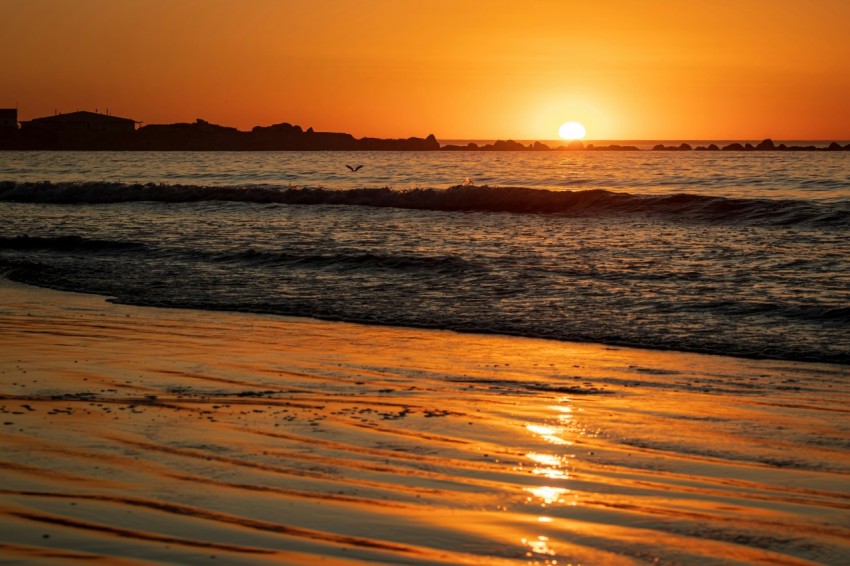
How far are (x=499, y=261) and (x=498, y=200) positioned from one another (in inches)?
514

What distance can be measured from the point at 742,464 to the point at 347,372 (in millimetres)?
3338

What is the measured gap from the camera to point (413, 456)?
4.82 m

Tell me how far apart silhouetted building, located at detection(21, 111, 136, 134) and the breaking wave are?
321 feet

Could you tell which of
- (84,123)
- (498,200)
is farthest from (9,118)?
(498,200)

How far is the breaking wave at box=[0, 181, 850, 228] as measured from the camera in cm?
2086

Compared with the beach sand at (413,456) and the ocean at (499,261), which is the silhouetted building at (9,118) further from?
the beach sand at (413,456)

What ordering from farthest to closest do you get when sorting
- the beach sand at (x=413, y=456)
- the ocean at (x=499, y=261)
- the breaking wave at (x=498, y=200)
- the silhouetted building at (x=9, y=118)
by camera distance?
the silhouetted building at (x=9, y=118), the breaking wave at (x=498, y=200), the ocean at (x=499, y=261), the beach sand at (x=413, y=456)

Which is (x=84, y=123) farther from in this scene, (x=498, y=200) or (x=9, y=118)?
(x=498, y=200)

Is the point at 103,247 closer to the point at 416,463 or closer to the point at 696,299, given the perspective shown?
the point at 696,299

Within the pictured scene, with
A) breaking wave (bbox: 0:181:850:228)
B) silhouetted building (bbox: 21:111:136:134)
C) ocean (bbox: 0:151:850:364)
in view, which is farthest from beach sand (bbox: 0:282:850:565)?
silhouetted building (bbox: 21:111:136:134)

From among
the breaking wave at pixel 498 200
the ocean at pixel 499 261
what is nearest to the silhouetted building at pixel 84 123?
the breaking wave at pixel 498 200

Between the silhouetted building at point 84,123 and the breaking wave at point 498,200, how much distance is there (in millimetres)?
97696

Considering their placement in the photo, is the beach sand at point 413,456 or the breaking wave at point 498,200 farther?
the breaking wave at point 498,200

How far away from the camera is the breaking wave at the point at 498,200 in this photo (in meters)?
20.9
